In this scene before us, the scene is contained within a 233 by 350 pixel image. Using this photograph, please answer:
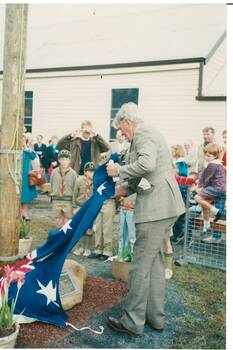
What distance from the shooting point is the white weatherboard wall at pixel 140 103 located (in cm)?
1192

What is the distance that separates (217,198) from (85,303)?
3.18m

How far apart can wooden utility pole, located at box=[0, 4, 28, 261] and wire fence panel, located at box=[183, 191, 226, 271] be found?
2919 millimetres

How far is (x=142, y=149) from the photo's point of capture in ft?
12.4

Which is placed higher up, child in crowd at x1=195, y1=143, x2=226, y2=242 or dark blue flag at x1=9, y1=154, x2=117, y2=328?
child in crowd at x1=195, y1=143, x2=226, y2=242

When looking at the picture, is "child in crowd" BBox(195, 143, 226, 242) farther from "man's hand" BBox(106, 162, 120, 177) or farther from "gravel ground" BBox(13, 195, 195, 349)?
"man's hand" BBox(106, 162, 120, 177)

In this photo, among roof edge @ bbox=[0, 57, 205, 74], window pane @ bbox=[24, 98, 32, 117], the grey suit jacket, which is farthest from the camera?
window pane @ bbox=[24, 98, 32, 117]

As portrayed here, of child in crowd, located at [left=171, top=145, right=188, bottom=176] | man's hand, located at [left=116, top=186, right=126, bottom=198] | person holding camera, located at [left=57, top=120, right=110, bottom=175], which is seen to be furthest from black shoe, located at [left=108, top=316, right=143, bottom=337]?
child in crowd, located at [left=171, top=145, right=188, bottom=176]

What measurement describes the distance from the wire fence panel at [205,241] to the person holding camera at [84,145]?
194 centimetres

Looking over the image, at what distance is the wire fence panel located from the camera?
657cm

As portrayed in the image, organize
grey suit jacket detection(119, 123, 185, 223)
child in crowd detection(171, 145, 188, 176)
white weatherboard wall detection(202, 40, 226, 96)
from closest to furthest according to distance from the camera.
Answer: grey suit jacket detection(119, 123, 185, 223) < child in crowd detection(171, 145, 188, 176) < white weatherboard wall detection(202, 40, 226, 96)

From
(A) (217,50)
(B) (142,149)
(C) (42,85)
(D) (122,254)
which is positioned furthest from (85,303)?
(C) (42,85)

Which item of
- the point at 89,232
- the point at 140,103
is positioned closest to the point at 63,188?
the point at 89,232

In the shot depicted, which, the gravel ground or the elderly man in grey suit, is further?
the elderly man in grey suit

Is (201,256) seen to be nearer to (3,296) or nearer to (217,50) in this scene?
(3,296)
